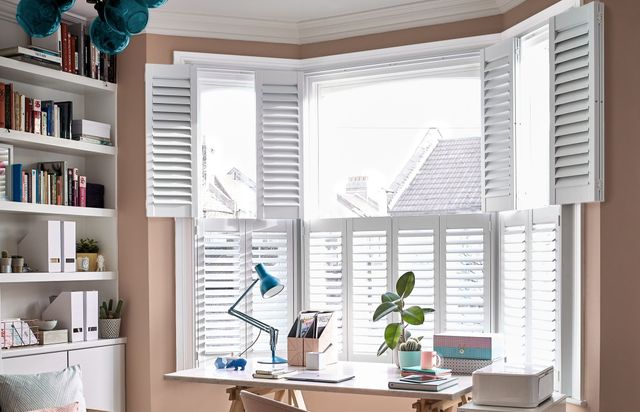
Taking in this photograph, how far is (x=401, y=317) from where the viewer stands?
165 inches

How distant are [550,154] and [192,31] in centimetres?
216

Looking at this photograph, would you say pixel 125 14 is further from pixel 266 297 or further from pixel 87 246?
pixel 87 246

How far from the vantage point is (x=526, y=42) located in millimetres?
4141

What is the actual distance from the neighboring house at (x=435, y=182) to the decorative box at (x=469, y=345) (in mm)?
736

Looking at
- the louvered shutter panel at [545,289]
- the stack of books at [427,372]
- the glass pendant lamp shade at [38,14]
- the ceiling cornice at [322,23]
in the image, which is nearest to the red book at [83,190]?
the ceiling cornice at [322,23]

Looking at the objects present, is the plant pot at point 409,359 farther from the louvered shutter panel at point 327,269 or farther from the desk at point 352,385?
the louvered shutter panel at point 327,269

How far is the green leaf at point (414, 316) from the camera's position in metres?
4.11

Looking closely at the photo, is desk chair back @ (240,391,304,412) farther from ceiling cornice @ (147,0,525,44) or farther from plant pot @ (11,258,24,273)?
ceiling cornice @ (147,0,525,44)

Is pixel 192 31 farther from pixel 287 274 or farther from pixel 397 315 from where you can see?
pixel 397 315

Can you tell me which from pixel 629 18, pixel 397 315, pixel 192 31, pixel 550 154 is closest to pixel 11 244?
pixel 192 31

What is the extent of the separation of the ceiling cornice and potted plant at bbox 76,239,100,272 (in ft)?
4.15

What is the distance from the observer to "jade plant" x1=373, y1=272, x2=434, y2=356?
13.4 feet

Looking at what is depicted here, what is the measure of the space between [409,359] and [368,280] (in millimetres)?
723

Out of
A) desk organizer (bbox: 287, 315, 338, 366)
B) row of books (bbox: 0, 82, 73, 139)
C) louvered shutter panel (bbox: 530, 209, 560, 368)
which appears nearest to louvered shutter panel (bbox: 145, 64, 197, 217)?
row of books (bbox: 0, 82, 73, 139)
